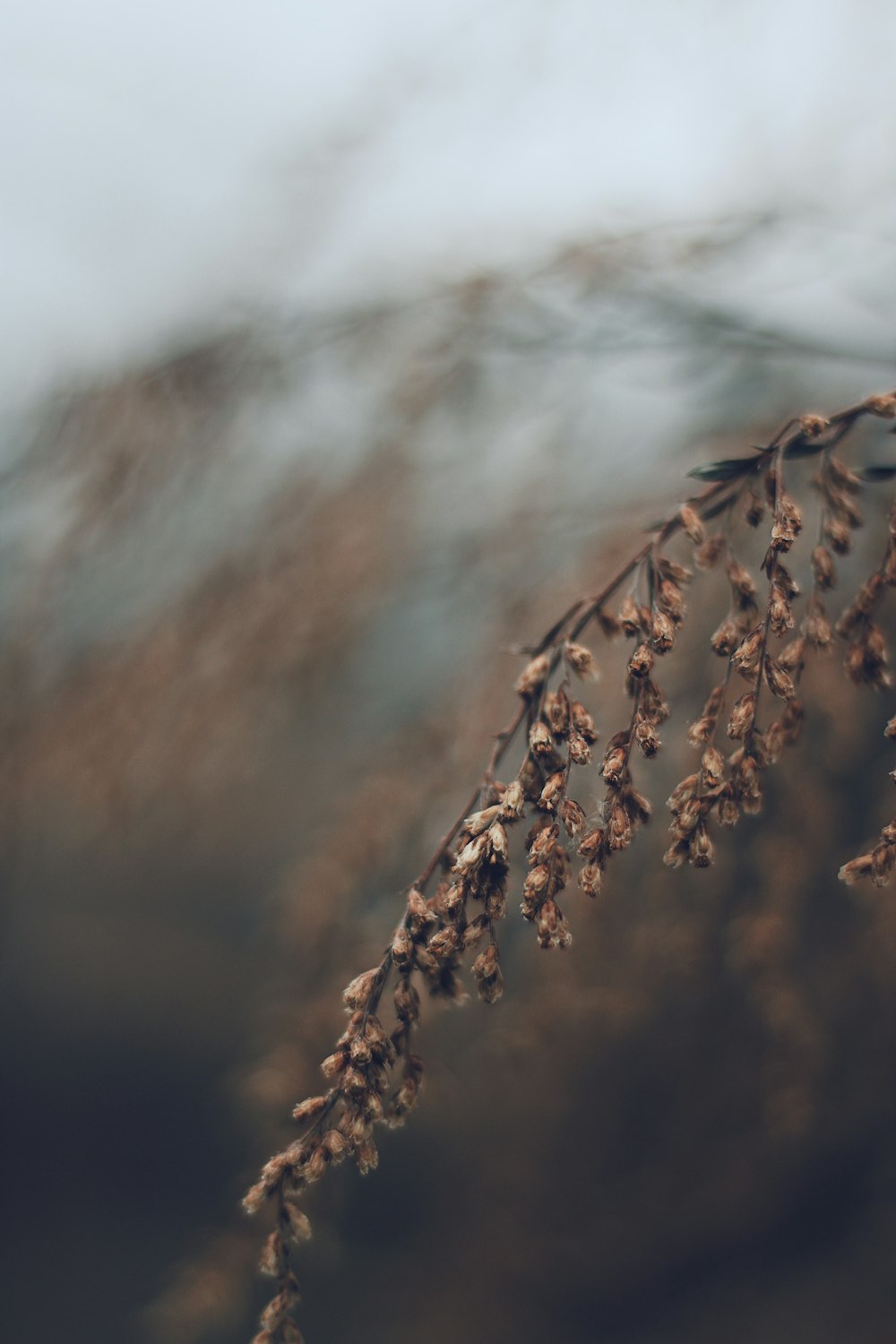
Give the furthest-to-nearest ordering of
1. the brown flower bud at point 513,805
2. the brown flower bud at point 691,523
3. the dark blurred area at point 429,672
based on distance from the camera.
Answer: the dark blurred area at point 429,672, the brown flower bud at point 691,523, the brown flower bud at point 513,805

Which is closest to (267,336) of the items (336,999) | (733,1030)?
(336,999)

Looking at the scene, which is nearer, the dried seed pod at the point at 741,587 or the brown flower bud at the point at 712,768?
the brown flower bud at the point at 712,768

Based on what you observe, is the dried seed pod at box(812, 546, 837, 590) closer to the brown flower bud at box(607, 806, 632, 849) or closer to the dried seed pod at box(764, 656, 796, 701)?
the dried seed pod at box(764, 656, 796, 701)

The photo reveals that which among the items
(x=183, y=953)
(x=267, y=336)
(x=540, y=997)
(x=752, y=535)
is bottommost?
(x=540, y=997)

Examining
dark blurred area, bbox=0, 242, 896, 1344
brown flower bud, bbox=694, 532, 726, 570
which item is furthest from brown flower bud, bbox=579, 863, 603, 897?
dark blurred area, bbox=0, 242, 896, 1344

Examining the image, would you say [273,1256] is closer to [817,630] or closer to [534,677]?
[534,677]

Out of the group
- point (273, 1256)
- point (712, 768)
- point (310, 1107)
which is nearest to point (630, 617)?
point (712, 768)

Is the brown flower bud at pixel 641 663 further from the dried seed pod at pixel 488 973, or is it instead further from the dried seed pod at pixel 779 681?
the dried seed pod at pixel 488 973

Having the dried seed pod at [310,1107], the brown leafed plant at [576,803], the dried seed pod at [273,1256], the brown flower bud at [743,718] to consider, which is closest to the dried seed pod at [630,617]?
the brown leafed plant at [576,803]

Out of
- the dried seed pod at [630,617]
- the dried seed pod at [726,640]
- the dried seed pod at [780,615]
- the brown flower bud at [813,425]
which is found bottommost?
the dried seed pod at [780,615]

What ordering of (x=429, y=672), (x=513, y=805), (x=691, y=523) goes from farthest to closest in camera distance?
(x=429, y=672), (x=691, y=523), (x=513, y=805)

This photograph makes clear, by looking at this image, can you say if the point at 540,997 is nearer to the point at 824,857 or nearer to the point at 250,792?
the point at 824,857
